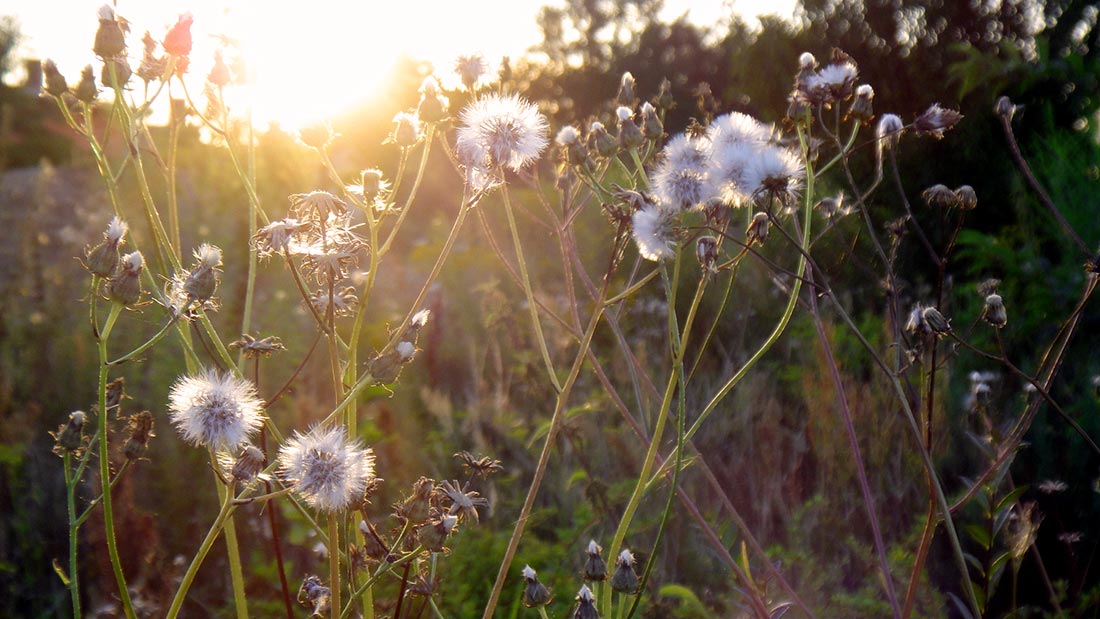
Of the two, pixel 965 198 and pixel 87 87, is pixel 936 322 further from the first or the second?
pixel 87 87

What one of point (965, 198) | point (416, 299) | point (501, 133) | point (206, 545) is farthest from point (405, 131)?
point (965, 198)

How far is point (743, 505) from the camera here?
117 inches

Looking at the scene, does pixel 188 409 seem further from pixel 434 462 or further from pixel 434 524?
pixel 434 462

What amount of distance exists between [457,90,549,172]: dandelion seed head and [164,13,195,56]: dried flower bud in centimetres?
42

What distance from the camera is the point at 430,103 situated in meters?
1.46

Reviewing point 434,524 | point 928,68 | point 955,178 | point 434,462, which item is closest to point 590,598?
point 434,524

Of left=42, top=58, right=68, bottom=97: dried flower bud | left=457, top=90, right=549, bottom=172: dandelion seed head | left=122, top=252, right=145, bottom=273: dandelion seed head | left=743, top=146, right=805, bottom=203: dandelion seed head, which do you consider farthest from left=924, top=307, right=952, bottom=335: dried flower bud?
left=42, top=58, right=68, bottom=97: dried flower bud

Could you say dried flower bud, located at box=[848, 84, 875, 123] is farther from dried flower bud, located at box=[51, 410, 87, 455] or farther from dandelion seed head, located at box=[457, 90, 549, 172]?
dried flower bud, located at box=[51, 410, 87, 455]

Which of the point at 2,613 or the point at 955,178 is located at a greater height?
the point at 955,178

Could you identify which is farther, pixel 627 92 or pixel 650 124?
pixel 627 92

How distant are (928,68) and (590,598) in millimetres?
6547

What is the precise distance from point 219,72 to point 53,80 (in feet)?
0.81

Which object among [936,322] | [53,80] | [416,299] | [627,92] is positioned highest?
[53,80]

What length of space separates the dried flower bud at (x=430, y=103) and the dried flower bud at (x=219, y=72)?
0.33 m
